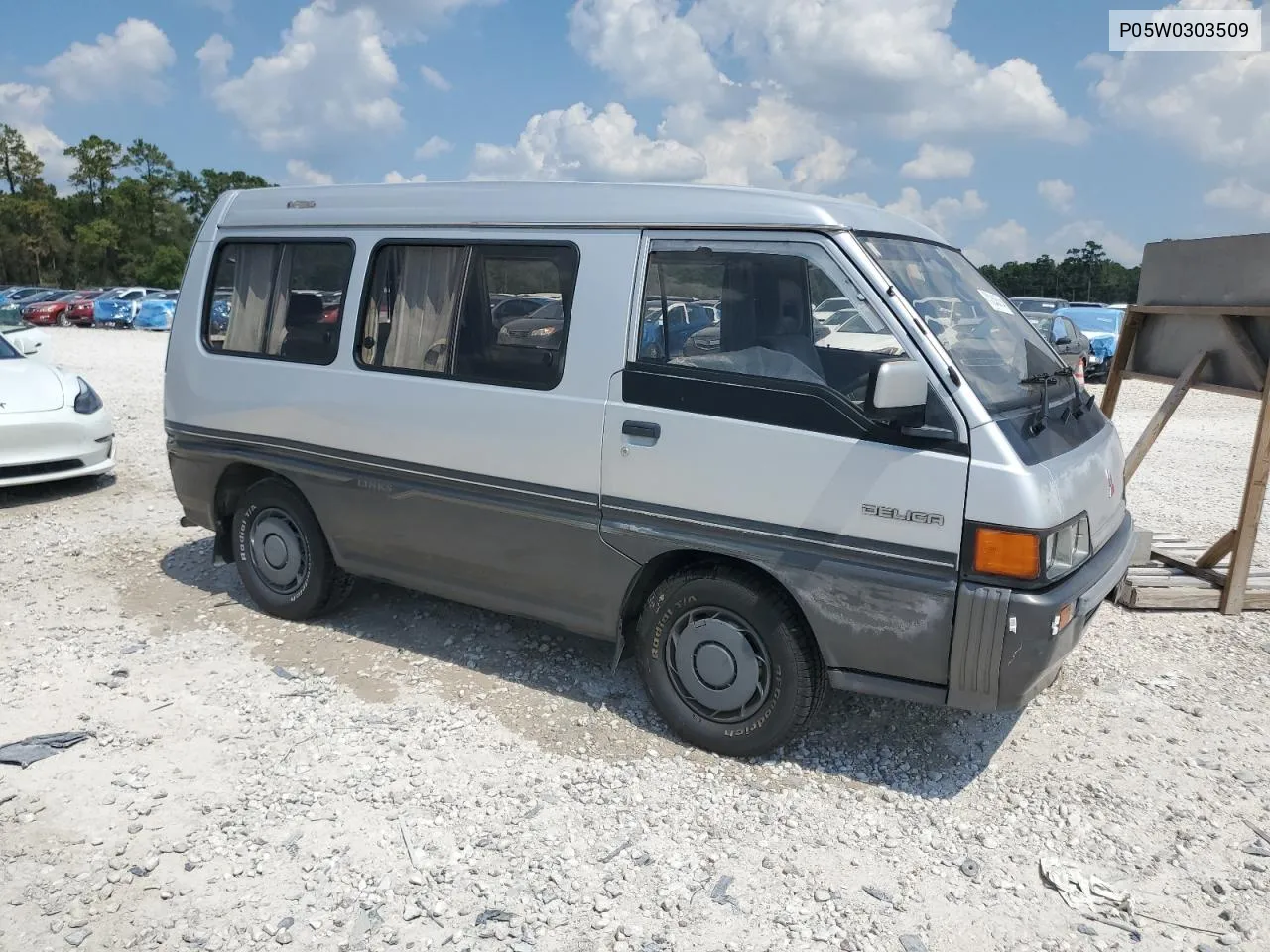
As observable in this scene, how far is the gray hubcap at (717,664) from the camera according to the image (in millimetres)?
4062

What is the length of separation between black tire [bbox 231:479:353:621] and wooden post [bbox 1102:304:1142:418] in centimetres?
537

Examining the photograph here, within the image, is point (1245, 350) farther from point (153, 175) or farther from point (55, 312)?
point (153, 175)

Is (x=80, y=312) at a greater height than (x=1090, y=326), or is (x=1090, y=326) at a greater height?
(x=1090, y=326)

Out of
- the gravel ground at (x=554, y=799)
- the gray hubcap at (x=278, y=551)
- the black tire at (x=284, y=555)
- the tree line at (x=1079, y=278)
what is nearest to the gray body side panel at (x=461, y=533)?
the black tire at (x=284, y=555)

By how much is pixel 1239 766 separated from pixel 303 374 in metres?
4.94

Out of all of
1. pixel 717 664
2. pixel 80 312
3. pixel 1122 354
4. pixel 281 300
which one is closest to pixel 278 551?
pixel 281 300

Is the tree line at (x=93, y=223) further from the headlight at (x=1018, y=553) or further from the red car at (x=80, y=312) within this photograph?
the headlight at (x=1018, y=553)

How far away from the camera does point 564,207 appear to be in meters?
4.38

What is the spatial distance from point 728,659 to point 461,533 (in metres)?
1.52

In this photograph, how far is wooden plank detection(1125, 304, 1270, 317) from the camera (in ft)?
18.4

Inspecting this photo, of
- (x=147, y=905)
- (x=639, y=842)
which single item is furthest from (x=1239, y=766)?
(x=147, y=905)

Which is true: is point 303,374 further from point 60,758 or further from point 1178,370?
point 1178,370

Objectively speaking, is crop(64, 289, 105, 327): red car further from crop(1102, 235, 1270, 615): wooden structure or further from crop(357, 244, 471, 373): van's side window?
crop(1102, 235, 1270, 615): wooden structure

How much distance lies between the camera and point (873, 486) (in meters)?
3.64
